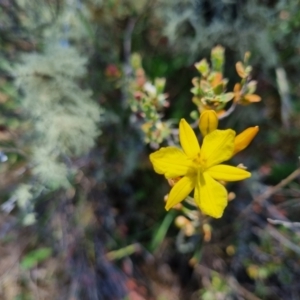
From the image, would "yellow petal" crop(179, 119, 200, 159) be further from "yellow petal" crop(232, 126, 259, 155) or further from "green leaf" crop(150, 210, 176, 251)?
"green leaf" crop(150, 210, 176, 251)

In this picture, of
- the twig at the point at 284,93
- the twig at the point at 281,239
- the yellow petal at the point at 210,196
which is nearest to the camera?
the yellow petal at the point at 210,196

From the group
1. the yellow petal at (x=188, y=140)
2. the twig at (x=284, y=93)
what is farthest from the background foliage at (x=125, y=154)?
the yellow petal at (x=188, y=140)

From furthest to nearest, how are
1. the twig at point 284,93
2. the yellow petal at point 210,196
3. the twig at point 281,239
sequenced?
the twig at point 284,93, the twig at point 281,239, the yellow petal at point 210,196

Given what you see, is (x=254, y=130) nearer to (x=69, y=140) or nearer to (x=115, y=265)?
(x=69, y=140)

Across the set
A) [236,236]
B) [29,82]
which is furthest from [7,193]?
[236,236]

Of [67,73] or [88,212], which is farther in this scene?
[88,212]

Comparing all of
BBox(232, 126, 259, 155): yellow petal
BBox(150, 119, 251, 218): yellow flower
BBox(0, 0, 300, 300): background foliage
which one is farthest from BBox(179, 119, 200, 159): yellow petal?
BBox(0, 0, 300, 300): background foliage

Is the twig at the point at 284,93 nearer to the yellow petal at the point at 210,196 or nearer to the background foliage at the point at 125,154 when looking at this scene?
the background foliage at the point at 125,154
